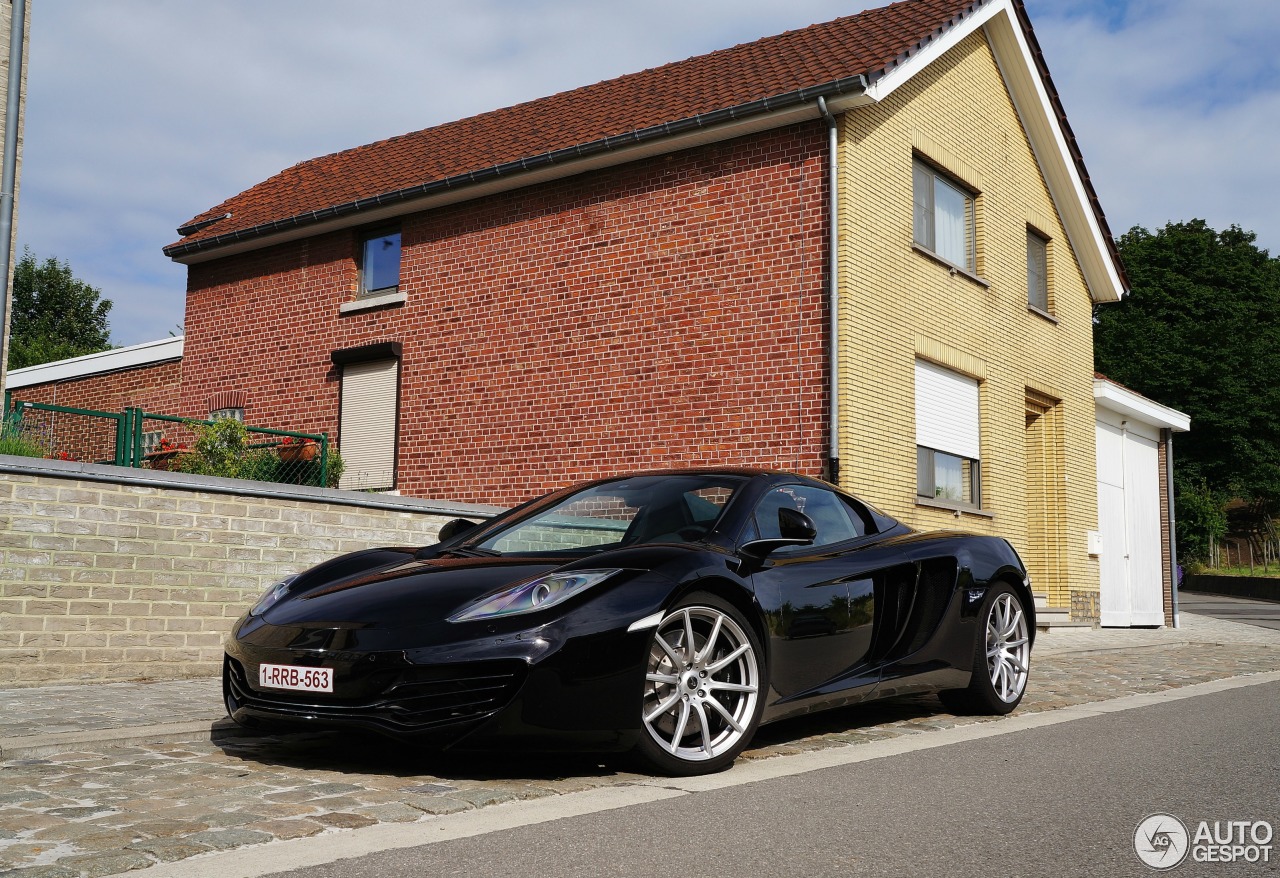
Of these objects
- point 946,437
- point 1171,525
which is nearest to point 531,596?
point 946,437

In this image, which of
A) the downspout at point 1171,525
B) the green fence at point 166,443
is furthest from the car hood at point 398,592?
the downspout at point 1171,525

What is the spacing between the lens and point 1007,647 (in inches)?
273

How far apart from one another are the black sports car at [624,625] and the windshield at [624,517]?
0.04ft

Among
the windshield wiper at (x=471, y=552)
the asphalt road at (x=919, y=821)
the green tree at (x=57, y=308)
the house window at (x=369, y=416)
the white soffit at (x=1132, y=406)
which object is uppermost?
the green tree at (x=57, y=308)

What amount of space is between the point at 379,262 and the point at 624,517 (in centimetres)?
1258

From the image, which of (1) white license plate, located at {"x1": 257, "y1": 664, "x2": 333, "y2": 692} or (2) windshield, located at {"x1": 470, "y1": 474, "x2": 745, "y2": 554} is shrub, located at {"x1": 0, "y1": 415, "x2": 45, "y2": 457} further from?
(1) white license plate, located at {"x1": 257, "y1": 664, "x2": 333, "y2": 692}

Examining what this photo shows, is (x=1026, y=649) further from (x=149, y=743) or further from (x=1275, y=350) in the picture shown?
(x=1275, y=350)

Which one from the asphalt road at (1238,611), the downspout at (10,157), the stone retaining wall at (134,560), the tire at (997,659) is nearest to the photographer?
the tire at (997,659)

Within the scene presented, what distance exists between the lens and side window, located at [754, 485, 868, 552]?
5.68 m

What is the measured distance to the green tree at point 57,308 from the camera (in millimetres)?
54969

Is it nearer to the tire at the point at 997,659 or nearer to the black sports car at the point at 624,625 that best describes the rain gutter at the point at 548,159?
the tire at the point at 997,659

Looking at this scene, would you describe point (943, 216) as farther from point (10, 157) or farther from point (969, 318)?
point (10, 157)

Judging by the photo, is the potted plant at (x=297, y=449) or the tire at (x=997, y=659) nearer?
the tire at (x=997, y=659)

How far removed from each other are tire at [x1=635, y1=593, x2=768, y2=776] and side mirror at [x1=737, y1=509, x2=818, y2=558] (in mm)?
310
